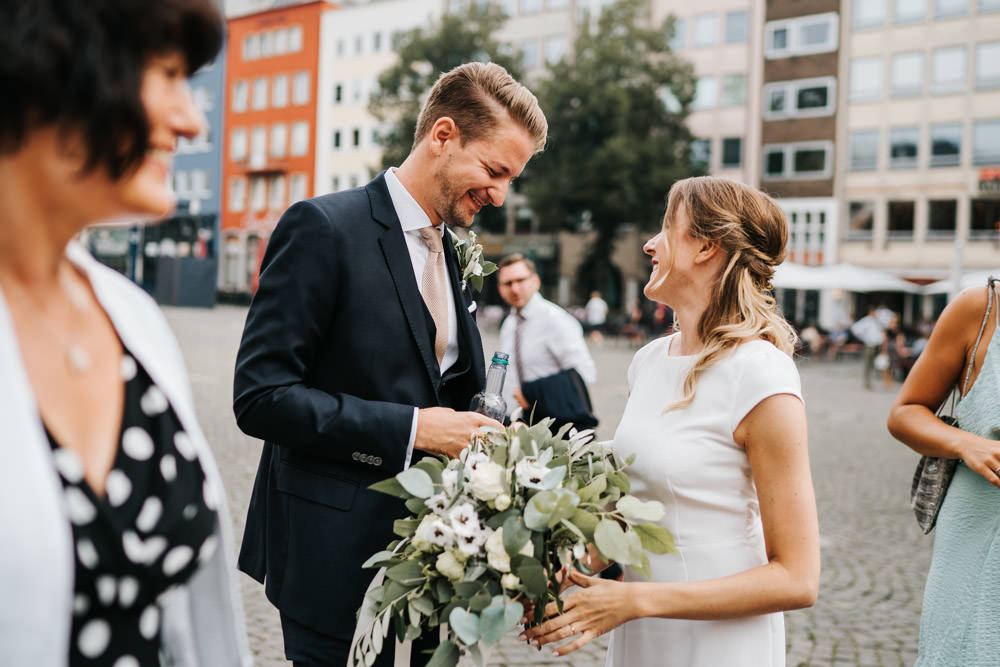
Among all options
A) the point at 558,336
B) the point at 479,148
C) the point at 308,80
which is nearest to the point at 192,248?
the point at 308,80

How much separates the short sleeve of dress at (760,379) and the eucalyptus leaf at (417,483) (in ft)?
2.41

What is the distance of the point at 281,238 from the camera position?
2.26 m

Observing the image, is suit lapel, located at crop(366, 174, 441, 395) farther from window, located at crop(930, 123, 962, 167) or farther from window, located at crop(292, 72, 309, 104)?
window, located at crop(292, 72, 309, 104)

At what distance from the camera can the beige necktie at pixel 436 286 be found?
7.98 feet

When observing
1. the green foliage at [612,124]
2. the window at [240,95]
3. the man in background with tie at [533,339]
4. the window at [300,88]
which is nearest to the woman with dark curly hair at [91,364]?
the man in background with tie at [533,339]

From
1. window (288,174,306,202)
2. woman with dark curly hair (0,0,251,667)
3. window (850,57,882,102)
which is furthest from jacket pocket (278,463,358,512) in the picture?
→ window (288,174,306,202)

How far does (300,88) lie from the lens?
55844mm

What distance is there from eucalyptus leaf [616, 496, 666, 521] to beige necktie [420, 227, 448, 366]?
2.48 feet

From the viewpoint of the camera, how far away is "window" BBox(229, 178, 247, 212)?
5784 cm

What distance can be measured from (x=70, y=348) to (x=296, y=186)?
57206 millimetres

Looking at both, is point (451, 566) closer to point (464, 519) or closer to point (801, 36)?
point (464, 519)

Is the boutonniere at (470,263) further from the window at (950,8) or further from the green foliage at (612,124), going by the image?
the window at (950,8)

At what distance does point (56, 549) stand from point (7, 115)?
1.73ft

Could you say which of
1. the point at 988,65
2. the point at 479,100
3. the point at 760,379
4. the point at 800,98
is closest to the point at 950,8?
the point at 988,65
